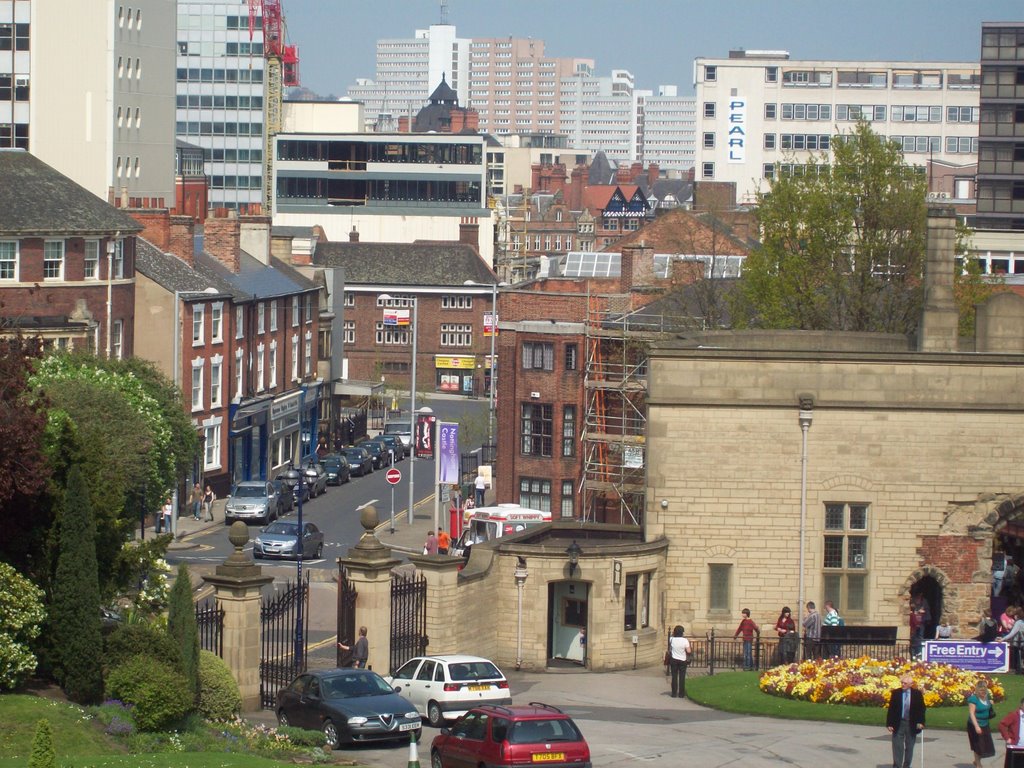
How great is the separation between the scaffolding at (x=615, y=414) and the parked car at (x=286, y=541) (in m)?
8.24

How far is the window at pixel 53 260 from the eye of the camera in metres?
60.9

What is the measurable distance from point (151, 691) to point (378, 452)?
180ft

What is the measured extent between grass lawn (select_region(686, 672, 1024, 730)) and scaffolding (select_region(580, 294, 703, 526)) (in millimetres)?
19504

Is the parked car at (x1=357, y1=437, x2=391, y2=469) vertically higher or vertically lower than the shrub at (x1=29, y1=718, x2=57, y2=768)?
lower

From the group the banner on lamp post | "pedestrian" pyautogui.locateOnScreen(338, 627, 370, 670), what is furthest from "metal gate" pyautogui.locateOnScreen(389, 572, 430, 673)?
the banner on lamp post

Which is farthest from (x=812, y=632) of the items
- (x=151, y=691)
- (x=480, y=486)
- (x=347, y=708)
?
(x=480, y=486)

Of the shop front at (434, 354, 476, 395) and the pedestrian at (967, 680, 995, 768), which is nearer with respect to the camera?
the pedestrian at (967, 680, 995, 768)

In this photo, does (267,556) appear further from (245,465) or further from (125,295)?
(245,465)

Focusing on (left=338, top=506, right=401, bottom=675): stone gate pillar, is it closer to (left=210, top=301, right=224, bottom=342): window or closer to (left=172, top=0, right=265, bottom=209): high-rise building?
(left=210, top=301, right=224, bottom=342): window

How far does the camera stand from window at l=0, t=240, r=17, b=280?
197 ft

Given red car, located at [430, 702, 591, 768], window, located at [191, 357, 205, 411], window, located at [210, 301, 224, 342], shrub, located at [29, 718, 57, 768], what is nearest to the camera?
shrub, located at [29, 718, 57, 768]

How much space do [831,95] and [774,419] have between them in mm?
114458

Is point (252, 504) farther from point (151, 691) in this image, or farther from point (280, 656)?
point (151, 691)

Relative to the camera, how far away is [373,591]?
32812 mm
